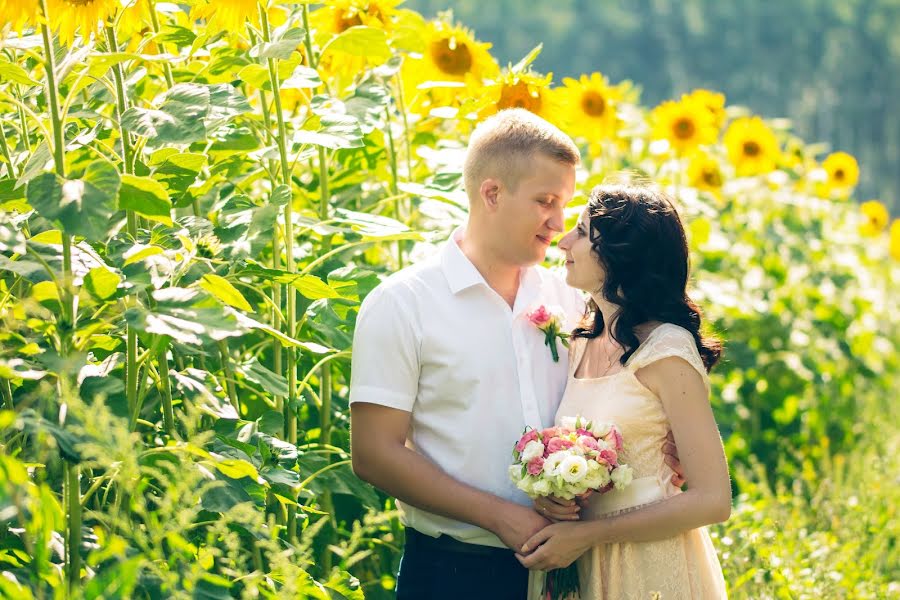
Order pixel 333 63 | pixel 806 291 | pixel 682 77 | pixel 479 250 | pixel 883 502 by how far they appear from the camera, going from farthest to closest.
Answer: pixel 682 77, pixel 806 291, pixel 883 502, pixel 333 63, pixel 479 250

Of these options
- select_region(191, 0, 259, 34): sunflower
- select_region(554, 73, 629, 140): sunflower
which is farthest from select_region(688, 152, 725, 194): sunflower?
select_region(191, 0, 259, 34): sunflower

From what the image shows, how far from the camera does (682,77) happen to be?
9.76 meters

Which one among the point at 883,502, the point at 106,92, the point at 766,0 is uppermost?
the point at 766,0

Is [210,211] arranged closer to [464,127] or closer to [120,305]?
[464,127]

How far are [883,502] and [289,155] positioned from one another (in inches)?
95.1

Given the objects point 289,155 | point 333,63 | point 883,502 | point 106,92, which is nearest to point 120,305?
point 106,92

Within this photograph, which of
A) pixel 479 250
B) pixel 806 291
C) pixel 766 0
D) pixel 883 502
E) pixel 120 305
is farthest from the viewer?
pixel 766 0

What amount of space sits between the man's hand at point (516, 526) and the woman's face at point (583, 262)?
17.8 inches

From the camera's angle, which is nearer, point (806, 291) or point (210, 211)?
point (210, 211)

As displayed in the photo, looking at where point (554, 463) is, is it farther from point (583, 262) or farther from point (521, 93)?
point (521, 93)

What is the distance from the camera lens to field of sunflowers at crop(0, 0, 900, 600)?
147cm

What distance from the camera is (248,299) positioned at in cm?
229

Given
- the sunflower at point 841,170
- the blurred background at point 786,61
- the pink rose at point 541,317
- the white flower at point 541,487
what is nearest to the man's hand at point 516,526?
the white flower at point 541,487

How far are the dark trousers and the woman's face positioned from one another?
A: 1.74 feet
